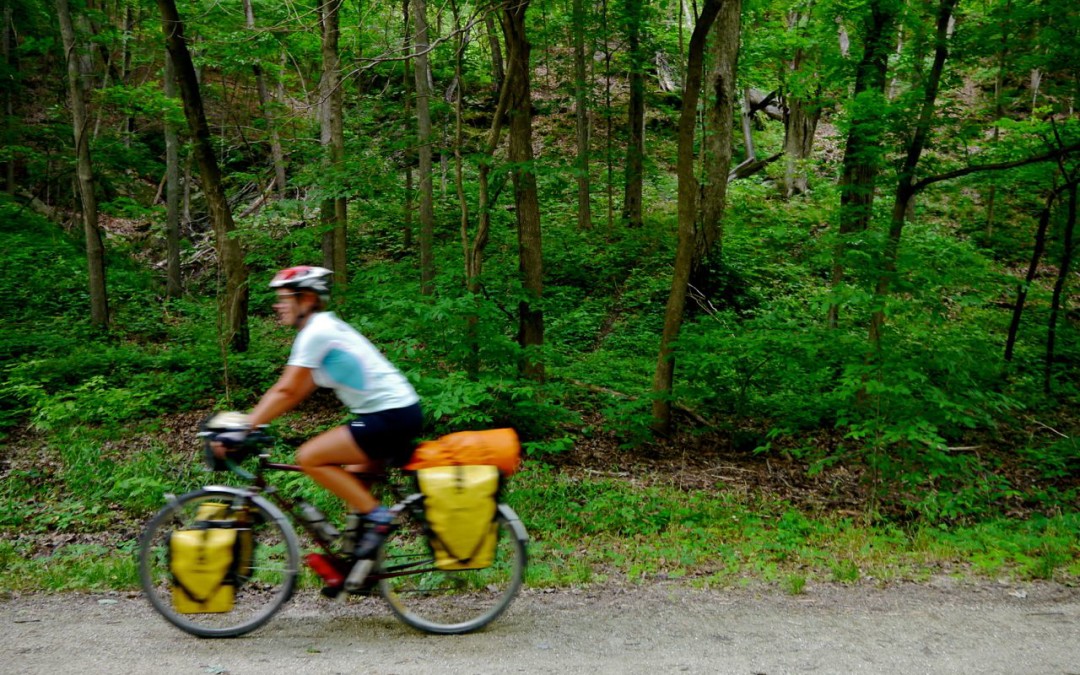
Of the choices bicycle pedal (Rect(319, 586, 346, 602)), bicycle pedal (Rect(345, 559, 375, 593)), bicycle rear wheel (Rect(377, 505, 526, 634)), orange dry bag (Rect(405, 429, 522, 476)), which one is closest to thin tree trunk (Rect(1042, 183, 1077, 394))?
bicycle rear wheel (Rect(377, 505, 526, 634))

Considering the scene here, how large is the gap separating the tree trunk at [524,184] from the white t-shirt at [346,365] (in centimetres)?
529

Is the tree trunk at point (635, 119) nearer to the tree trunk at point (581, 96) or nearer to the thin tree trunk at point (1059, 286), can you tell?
the tree trunk at point (581, 96)

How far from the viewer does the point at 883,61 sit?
408 inches

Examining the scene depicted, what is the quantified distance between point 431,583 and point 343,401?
1.53 metres

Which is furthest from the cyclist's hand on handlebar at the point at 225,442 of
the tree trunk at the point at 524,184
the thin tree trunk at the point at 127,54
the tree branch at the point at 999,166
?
the thin tree trunk at the point at 127,54

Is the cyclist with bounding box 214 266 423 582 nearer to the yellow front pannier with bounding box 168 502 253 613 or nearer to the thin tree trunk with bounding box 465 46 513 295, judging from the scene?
the yellow front pannier with bounding box 168 502 253 613

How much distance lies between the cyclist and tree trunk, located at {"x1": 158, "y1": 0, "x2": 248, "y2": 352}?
25.7 ft

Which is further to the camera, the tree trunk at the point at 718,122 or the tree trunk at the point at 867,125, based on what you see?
the tree trunk at the point at 718,122

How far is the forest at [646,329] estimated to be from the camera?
7.30 m

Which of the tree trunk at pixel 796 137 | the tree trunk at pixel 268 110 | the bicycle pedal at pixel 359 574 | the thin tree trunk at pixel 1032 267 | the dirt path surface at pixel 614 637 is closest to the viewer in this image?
the dirt path surface at pixel 614 637

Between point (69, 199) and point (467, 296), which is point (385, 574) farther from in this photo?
point (69, 199)

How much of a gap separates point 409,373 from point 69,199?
18.6m

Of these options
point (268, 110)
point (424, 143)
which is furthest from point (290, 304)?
point (268, 110)

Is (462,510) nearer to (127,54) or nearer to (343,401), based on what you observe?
(343,401)
